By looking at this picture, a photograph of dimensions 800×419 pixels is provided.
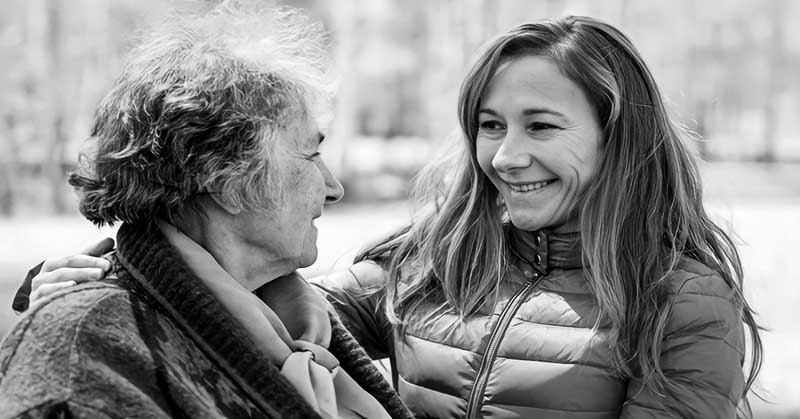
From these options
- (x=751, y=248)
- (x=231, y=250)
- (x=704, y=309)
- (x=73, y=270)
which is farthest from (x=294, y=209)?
(x=751, y=248)

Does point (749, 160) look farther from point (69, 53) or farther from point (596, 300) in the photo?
point (596, 300)

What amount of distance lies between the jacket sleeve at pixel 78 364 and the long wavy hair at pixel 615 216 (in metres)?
1.07

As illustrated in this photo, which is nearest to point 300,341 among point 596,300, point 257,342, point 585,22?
point 257,342

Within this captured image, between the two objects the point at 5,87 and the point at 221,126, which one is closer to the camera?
the point at 221,126

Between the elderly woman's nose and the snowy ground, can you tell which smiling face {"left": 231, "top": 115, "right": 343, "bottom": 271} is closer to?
the elderly woman's nose

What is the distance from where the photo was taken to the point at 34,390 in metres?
1.63

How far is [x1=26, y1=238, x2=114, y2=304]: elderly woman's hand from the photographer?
6.31 feet

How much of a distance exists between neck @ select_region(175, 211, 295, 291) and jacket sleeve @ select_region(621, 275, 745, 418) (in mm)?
918

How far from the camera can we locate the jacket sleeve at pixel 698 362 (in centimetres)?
225

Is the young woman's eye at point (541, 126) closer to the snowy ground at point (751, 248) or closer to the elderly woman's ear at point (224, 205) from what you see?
the snowy ground at point (751, 248)

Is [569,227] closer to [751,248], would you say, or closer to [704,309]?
[704,309]

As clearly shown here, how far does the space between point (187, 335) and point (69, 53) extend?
1802 centimetres

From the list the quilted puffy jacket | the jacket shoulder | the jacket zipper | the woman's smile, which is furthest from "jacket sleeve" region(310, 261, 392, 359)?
the jacket shoulder

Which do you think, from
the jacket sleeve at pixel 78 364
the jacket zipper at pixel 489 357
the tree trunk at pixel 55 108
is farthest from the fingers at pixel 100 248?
the tree trunk at pixel 55 108
